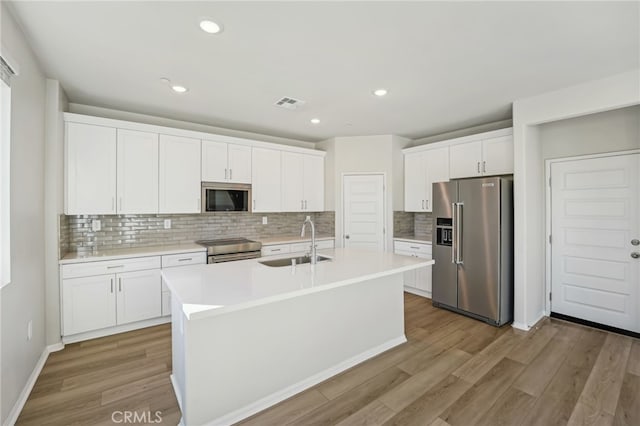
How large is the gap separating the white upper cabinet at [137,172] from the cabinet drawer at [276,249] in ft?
4.91

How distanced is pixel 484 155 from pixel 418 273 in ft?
6.45

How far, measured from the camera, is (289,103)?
334 cm

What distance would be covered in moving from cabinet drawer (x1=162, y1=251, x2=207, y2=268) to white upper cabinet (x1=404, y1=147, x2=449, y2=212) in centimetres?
328

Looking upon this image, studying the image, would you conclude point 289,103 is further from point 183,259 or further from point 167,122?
point 183,259

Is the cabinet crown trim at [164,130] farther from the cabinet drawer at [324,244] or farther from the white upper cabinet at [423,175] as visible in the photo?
the white upper cabinet at [423,175]

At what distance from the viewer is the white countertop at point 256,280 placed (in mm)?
1632

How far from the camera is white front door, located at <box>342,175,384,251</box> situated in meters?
4.80

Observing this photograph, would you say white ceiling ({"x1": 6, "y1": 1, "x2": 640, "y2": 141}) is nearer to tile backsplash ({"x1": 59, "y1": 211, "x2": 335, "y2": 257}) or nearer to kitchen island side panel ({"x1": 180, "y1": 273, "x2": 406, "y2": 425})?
tile backsplash ({"x1": 59, "y1": 211, "x2": 335, "y2": 257})

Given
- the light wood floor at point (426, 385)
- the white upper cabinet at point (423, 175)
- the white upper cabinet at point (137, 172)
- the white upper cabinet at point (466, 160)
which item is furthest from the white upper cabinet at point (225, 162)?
the white upper cabinet at point (466, 160)

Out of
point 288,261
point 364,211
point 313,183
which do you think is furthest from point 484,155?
point 288,261

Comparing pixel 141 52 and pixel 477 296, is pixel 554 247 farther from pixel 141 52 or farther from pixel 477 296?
pixel 141 52

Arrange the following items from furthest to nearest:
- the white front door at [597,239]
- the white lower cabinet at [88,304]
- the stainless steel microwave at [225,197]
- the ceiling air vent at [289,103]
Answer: the stainless steel microwave at [225,197], the ceiling air vent at [289,103], the white front door at [597,239], the white lower cabinet at [88,304]

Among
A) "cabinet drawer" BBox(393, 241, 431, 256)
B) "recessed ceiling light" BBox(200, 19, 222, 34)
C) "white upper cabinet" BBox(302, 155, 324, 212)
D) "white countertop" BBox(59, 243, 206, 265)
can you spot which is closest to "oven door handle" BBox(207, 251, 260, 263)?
"white countertop" BBox(59, 243, 206, 265)

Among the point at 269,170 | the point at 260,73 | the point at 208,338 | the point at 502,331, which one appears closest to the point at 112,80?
the point at 260,73
